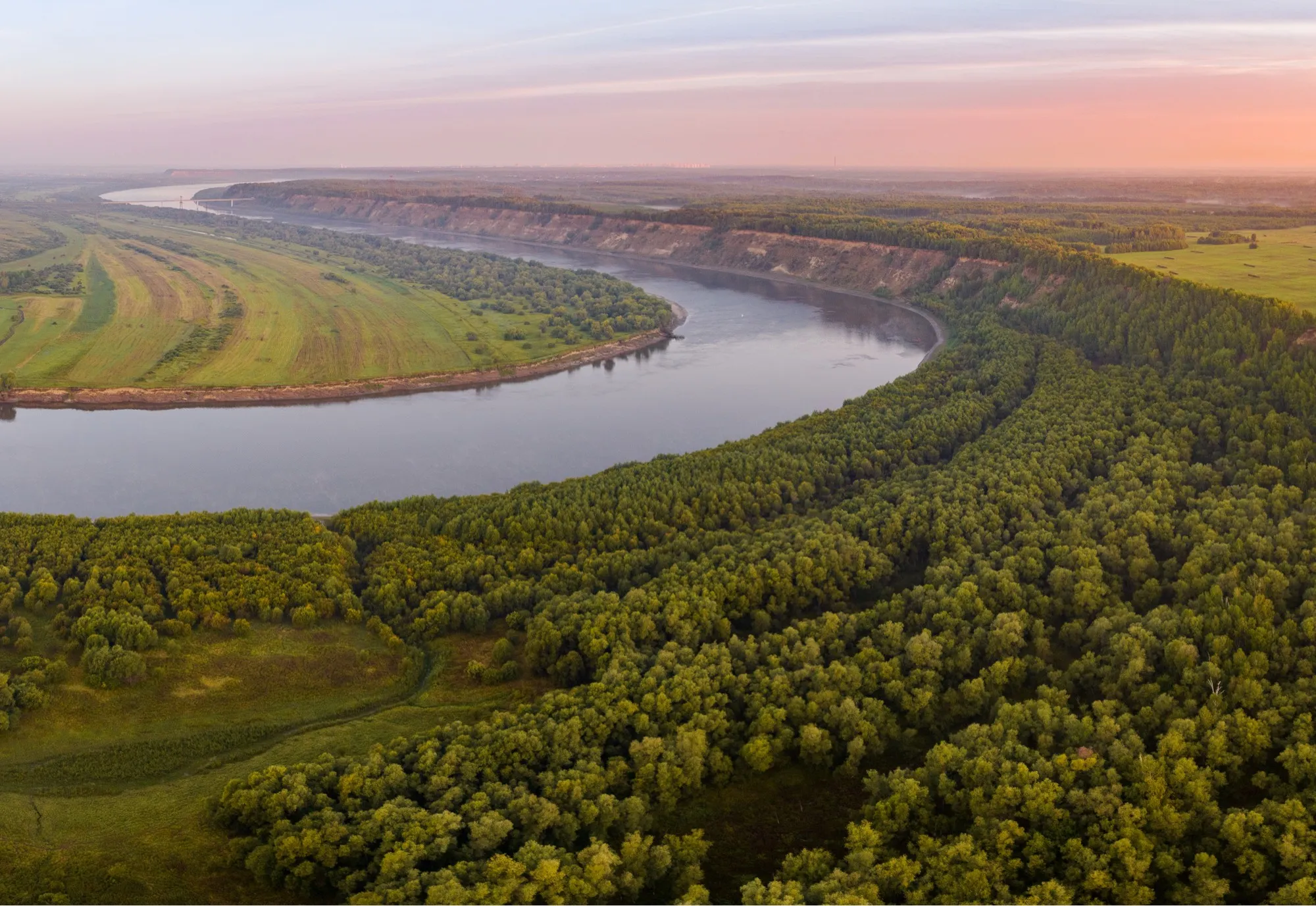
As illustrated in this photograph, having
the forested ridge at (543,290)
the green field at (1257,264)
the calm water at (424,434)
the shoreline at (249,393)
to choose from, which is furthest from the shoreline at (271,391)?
the green field at (1257,264)

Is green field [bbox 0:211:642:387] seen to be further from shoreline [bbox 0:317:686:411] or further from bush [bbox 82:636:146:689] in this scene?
bush [bbox 82:636:146:689]

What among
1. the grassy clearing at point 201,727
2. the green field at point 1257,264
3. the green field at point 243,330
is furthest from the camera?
the green field at point 243,330

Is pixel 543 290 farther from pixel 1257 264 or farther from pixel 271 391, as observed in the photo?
pixel 1257 264

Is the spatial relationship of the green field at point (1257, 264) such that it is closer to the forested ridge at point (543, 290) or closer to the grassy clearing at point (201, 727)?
the forested ridge at point (543, 290)

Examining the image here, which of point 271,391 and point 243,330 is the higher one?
point 243,330

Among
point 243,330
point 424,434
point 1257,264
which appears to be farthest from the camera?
point 243,330

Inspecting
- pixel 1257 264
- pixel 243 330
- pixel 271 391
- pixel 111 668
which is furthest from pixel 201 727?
pixel 1257 264

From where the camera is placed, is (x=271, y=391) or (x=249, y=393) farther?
(x=271, y=391)
